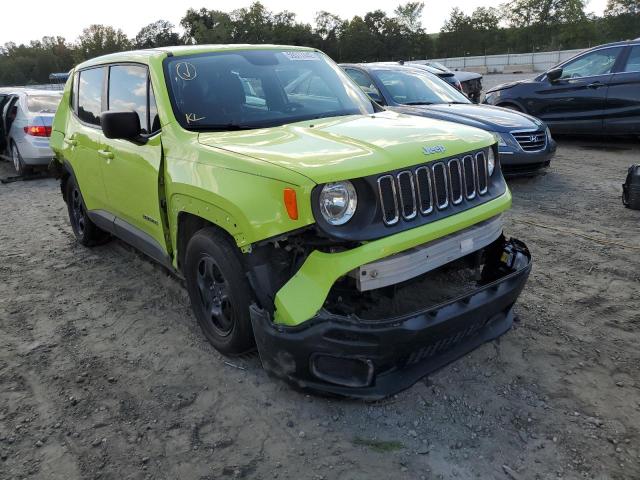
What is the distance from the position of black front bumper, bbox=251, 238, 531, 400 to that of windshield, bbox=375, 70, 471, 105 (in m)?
5.46

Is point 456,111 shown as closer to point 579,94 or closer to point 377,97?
point 377,97

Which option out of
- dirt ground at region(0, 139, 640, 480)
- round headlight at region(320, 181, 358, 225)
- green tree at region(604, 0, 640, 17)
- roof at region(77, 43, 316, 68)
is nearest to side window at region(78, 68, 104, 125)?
roof at region(77, 43, 316, 68)

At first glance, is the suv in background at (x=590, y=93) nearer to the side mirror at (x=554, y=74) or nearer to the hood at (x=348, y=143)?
the side mirror at (x=554, y=74)

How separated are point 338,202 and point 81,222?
3966mm

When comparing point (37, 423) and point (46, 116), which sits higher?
point (46, 116)

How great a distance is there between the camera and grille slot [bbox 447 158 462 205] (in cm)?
305

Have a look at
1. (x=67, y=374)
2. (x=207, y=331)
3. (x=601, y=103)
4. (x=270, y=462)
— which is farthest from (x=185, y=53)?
(x=601, y=103)

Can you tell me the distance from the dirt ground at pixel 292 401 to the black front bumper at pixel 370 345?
22cm

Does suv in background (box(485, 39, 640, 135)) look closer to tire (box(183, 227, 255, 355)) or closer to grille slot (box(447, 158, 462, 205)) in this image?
grille slot (box(447, 158, 462, 205))

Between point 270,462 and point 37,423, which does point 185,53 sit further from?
point 270,462

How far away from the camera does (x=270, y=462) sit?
2.59m

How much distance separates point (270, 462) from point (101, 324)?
2.08 meters

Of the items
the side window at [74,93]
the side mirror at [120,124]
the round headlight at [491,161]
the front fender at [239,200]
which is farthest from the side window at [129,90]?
the round headlight at [491,161]

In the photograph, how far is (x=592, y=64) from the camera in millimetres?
9445
